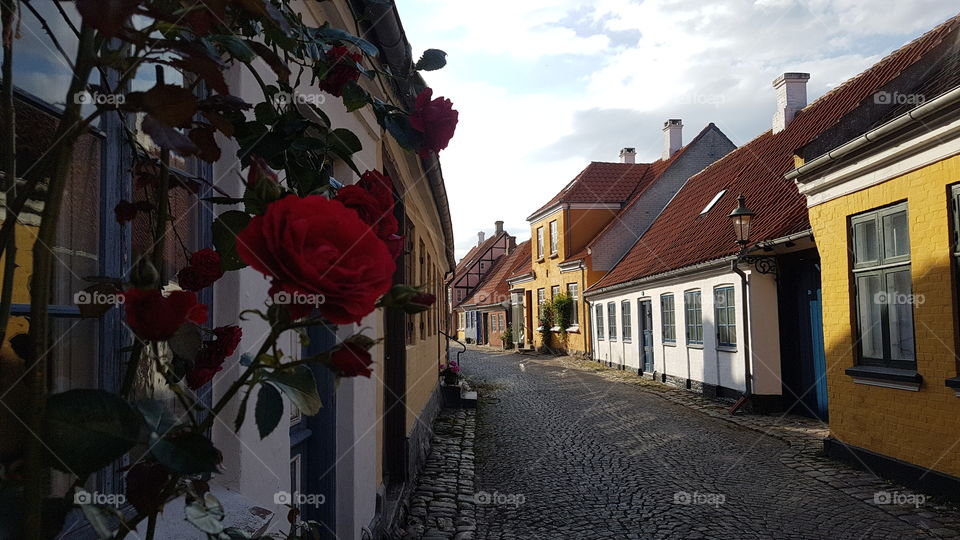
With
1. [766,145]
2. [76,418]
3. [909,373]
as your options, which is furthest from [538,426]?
[76,418]

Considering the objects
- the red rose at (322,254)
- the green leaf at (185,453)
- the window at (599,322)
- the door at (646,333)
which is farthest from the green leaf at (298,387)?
the window at (599,322)

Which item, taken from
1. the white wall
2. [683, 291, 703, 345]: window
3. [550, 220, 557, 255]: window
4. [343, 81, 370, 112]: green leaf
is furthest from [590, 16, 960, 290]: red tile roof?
[343, 81, 370, 112]: green leaf

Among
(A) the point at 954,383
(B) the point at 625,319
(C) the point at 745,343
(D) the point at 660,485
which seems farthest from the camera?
(B) the point at 625,319

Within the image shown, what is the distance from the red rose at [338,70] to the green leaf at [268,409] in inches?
29.9

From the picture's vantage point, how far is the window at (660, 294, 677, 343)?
15.4m

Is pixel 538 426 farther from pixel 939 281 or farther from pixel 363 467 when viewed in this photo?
pixel 363 467

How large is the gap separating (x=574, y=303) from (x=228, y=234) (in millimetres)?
24889

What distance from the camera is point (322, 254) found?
2.22 feet

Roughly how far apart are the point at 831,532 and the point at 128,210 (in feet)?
18.2

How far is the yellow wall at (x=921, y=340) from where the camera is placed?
5.86 meters

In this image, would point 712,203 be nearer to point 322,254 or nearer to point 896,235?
point 896,235

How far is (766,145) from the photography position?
15188mm

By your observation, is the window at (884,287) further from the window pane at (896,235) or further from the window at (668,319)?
the window at (668,319)

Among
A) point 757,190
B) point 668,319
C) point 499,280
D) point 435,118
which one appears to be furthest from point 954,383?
point 499,280
